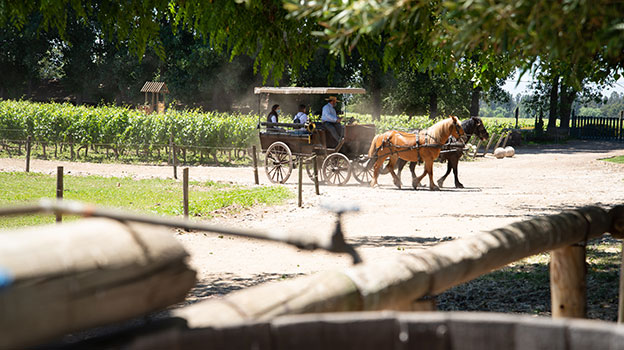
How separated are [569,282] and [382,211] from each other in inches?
343

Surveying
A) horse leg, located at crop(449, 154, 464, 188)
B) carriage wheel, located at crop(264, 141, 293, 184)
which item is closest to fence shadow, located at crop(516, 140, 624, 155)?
horse leg, located at crop(449, 154, 464, 188)

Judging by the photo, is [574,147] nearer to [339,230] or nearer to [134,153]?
[134,153]

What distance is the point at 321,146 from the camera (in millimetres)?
17125

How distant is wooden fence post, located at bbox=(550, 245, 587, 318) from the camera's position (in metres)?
3.85

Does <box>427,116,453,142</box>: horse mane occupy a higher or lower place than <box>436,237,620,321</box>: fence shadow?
higher

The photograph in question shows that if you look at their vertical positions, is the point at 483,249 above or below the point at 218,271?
above

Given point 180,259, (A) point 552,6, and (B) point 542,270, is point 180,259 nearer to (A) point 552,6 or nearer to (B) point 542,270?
(A) point 552,6

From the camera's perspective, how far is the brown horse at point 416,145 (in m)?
16.2

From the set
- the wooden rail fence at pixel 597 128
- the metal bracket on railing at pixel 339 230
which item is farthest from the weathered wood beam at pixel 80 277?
the wooden rail fence at pixel 597 128

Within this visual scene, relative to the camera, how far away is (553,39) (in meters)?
2.78

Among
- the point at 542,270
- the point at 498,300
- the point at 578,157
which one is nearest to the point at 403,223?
the point at 542,270

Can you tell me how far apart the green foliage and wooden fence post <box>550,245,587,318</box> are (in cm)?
2228

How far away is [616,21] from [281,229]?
8401 millimetres

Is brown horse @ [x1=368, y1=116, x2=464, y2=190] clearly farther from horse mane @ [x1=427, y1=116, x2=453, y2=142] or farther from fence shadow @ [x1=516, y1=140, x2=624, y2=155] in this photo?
fence shadow @ [x1=516, y1=140, x2=624, y2=155]
